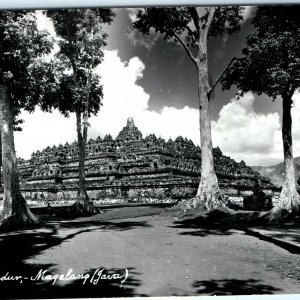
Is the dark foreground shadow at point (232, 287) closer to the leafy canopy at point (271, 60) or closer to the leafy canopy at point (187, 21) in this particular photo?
the leafy canopy at point (271, 60)

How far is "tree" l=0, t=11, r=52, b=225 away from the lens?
729 centimetres

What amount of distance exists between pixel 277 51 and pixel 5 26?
220 inches

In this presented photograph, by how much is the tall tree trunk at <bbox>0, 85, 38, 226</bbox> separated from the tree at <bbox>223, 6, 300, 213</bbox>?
4700 millimetres

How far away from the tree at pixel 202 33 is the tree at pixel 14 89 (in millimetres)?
2226

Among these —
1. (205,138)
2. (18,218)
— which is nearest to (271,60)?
(205,138)

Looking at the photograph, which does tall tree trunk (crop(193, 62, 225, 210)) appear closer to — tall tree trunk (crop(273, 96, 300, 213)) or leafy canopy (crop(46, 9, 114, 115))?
tall tree trunk (crop(273, 96, 300, 213))

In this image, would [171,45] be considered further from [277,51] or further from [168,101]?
[277,51]

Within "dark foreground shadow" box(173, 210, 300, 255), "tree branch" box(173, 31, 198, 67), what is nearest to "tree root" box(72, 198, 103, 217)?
"dark foreground shadow" box(173, 210, 300, 255)

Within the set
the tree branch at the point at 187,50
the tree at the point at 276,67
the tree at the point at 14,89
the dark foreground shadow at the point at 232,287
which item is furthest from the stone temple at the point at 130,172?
the dark foreground shadow at the point at 232,287

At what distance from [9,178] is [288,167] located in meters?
6.24

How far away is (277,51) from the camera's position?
7.96m

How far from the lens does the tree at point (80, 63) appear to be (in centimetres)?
717

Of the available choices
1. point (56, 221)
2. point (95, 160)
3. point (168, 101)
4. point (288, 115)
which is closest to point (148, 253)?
point (168, 101)

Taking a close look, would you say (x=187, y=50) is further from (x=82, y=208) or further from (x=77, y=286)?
(x=77, y=286)
